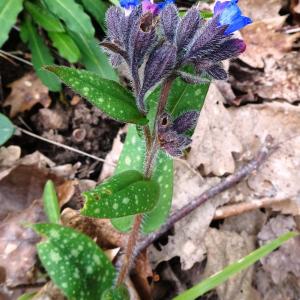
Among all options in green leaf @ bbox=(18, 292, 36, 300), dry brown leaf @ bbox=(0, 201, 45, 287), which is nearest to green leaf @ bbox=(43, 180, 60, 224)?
dry brown leaf @ bbox=(0, 201, 45, 287)

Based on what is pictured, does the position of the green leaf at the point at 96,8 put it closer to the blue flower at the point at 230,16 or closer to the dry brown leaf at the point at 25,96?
the dry brown leaf at the point at 25,96

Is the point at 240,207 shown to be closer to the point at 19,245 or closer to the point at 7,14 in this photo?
the point at 19,245

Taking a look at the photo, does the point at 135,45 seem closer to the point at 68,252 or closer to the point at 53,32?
the point at 68,252

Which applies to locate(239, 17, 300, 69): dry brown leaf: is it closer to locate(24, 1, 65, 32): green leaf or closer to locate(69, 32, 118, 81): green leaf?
locate(69, 32, 118, 81): green leaf

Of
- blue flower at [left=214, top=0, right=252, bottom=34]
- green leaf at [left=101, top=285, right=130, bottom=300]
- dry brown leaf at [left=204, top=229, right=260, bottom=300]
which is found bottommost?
dry brown leaf at [left=204, top=229, right=260, bottom=300]

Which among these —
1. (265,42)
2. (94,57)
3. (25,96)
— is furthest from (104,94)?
(265,42)

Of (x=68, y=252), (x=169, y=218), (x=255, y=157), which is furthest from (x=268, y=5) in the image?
(x=68, y=252)
